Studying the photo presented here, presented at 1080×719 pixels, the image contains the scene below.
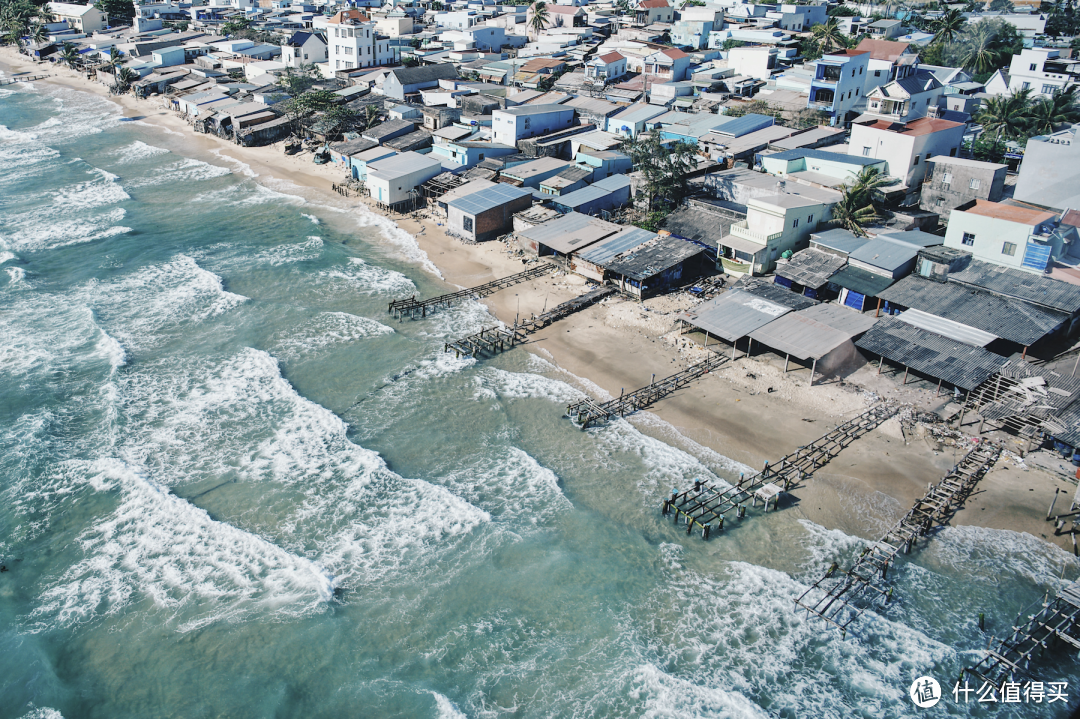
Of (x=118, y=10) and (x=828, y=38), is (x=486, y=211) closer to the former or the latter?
(x=828, y=38)

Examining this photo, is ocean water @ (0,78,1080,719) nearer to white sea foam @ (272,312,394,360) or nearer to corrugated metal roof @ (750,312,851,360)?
white sea foam @ (272,312,394,360)

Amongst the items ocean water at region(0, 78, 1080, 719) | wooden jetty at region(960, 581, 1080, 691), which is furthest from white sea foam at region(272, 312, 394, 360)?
wooden jetty at region(960, 581, 1080, 691)

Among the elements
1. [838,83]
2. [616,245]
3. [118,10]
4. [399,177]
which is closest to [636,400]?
[616,245]

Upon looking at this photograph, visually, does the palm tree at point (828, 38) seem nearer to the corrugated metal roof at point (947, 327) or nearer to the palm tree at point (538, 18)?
the palm tree at point (538, 18)

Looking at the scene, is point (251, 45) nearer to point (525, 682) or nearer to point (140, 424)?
point (140, 424)

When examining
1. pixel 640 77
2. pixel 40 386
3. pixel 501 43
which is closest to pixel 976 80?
pixel 640 77
